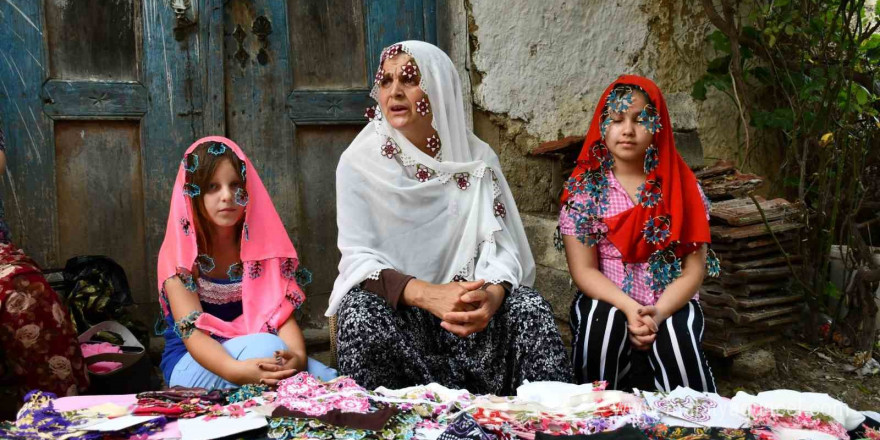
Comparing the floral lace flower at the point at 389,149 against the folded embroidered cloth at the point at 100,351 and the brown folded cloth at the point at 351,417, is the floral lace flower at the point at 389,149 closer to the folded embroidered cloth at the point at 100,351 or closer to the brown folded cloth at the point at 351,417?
the brown folded cloth at the point at 351,417

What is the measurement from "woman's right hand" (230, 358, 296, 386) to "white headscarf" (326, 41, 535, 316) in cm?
41

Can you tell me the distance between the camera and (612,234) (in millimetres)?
2715

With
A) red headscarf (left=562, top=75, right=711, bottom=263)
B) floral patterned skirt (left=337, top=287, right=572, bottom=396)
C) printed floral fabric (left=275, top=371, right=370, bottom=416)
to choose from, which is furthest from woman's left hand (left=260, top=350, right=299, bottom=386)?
red headscarf (left=562, top=75, right=711, bottom=263)

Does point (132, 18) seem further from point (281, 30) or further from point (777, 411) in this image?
point (777, 411)

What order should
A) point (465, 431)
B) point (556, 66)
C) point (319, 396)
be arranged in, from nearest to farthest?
point (465, 431)
point (319, 396)
point (556, 66)

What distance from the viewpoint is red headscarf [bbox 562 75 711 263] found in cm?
265

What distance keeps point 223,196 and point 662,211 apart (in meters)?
1.56

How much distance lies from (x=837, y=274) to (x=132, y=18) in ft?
12.7

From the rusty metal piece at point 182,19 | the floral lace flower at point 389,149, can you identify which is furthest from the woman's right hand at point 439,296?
the rusty metal piece at point 182,19

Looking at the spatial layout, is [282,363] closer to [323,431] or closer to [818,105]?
[323,431]

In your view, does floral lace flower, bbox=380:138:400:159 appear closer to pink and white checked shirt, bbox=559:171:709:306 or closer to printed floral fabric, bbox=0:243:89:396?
pink and white checked shirt, bbox=559:171:709:306

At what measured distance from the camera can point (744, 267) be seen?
3553 mm

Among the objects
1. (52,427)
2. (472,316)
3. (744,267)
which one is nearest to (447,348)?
(472,316)

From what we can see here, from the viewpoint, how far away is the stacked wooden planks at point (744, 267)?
3.52m
